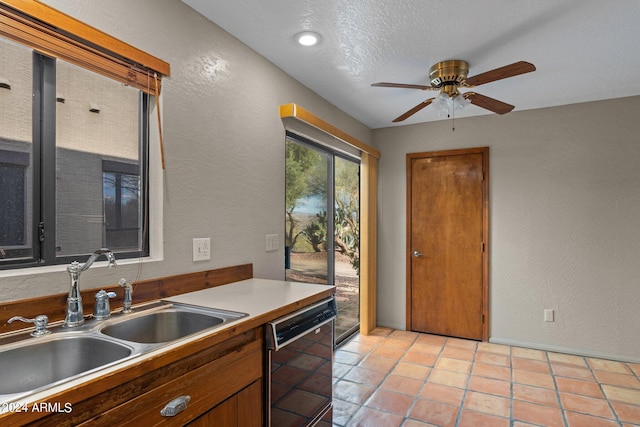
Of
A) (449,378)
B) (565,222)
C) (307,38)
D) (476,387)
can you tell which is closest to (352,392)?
(449,378)

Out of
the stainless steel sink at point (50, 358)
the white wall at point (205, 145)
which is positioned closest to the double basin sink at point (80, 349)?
the stainless steel sink at point (50, 358)

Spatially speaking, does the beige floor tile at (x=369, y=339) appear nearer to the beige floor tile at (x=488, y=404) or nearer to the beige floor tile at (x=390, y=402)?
the beige floor tile at (x=390, y=402)

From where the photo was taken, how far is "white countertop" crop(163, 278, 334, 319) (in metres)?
1.58

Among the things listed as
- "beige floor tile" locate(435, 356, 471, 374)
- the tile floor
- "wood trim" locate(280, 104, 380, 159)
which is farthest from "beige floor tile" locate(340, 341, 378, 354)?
"wood trim" locate(280, 104, 380, 159)

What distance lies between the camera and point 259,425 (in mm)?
1435

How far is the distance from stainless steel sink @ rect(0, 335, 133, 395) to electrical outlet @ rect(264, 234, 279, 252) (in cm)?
140

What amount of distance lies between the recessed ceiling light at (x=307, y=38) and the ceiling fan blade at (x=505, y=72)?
3.44 feet

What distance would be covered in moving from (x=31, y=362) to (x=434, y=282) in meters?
3.71

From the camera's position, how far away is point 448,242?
4051mm

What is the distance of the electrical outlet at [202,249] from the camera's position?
6.44ft

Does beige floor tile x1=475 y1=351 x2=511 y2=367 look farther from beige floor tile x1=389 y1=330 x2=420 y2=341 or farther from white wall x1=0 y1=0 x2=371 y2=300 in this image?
white wall x1=0 y1=0 x2=371 y2=300

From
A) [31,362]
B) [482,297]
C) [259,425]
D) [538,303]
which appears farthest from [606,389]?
[31,362]

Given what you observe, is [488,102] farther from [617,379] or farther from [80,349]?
[80,349]

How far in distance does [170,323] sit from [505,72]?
2.27 m
